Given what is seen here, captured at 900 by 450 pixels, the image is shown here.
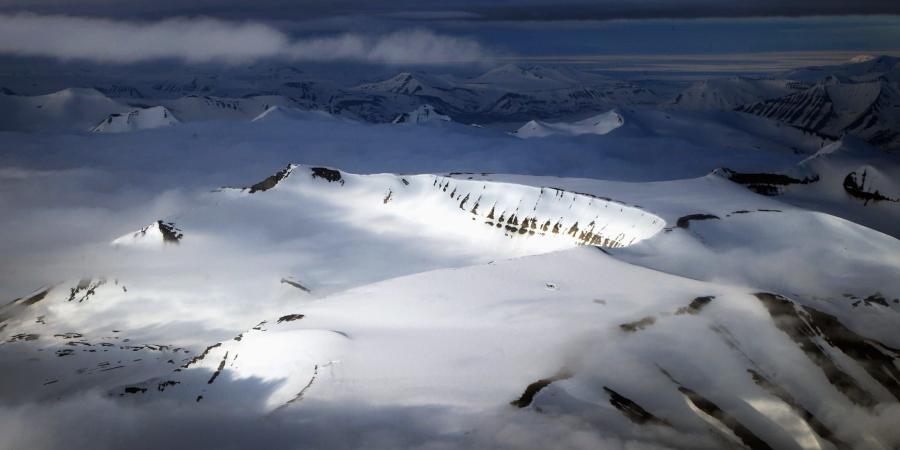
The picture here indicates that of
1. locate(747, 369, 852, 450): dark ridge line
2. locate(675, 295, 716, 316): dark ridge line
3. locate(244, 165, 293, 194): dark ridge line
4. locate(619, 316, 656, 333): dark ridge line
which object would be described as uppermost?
locate(675, 295, 716, 316): dark ridge line

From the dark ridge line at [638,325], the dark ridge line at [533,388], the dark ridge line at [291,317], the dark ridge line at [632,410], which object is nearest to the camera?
the dark ridge line at [632,410]

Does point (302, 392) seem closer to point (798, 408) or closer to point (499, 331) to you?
point (499, 331)

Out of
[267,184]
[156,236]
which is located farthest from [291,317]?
[267,184]

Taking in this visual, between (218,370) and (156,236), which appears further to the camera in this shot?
(156,236)

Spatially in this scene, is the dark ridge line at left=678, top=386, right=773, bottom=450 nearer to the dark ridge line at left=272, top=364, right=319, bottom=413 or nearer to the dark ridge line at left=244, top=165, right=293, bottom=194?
the dark ridge line at left=272, top=364, right=319, bottom=413

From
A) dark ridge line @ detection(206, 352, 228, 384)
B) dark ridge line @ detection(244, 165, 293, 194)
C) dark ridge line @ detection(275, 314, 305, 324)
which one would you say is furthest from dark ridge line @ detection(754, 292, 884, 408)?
dark ridge line @ detection(244, 165, 293, 194)

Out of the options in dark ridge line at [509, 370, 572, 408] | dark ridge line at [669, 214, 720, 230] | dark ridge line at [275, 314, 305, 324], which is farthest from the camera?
dark ridge line at [669, 214, 720, 230]

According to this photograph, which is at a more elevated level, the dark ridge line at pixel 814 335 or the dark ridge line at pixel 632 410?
the dark ridge line at pixel 632 410

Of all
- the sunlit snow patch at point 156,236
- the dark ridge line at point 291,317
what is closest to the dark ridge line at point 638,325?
the dark ridge line at point 291,317

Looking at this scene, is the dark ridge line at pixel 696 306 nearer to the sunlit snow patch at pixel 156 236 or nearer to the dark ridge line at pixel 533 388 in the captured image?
the dark ridge line at pixel 533 388

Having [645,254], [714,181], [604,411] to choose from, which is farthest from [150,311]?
[714,181]

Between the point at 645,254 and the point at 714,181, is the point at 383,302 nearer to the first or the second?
the point at 645,254
